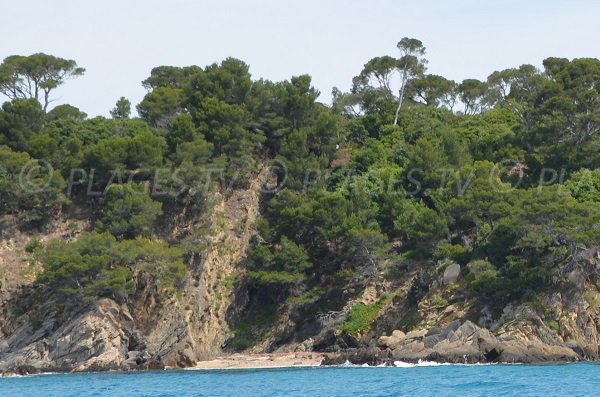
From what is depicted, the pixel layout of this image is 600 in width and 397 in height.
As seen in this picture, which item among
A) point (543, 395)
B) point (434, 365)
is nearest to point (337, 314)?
point (434, 365)

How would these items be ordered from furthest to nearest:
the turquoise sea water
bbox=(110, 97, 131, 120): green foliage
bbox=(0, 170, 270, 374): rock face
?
bbox=(110, 97, 131, 120): green foliage
bbox=(0, 170, 270, 374): rock face
the turquoise sea water

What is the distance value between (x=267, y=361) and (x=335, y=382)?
45.9 feet

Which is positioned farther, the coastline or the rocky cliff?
the coastline

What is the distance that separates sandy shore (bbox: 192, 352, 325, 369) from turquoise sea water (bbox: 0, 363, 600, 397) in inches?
117

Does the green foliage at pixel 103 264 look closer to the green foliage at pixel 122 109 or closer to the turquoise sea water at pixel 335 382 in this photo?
the turquoise sea water at pixel 335 382

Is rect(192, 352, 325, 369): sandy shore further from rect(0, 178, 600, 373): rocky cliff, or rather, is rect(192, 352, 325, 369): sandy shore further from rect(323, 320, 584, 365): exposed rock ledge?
rect(323, 320, 584, 365): exposed rock ledge

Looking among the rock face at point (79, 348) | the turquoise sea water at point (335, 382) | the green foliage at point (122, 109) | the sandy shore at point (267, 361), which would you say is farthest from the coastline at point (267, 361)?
the green foliage at point (122, 109)

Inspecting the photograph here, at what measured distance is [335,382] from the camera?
1914 inches

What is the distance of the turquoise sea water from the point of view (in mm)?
43625

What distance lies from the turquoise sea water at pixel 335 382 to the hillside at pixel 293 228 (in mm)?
4001

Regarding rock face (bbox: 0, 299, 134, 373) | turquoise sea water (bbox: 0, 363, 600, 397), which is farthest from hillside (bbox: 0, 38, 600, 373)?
turquoise sea water (bbox: 0, 363, 600, 397)

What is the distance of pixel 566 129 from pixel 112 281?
1019 inches

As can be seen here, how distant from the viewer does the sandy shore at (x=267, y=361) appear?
61188 mm

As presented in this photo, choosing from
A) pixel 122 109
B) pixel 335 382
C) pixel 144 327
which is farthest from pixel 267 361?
pixel 122 109
